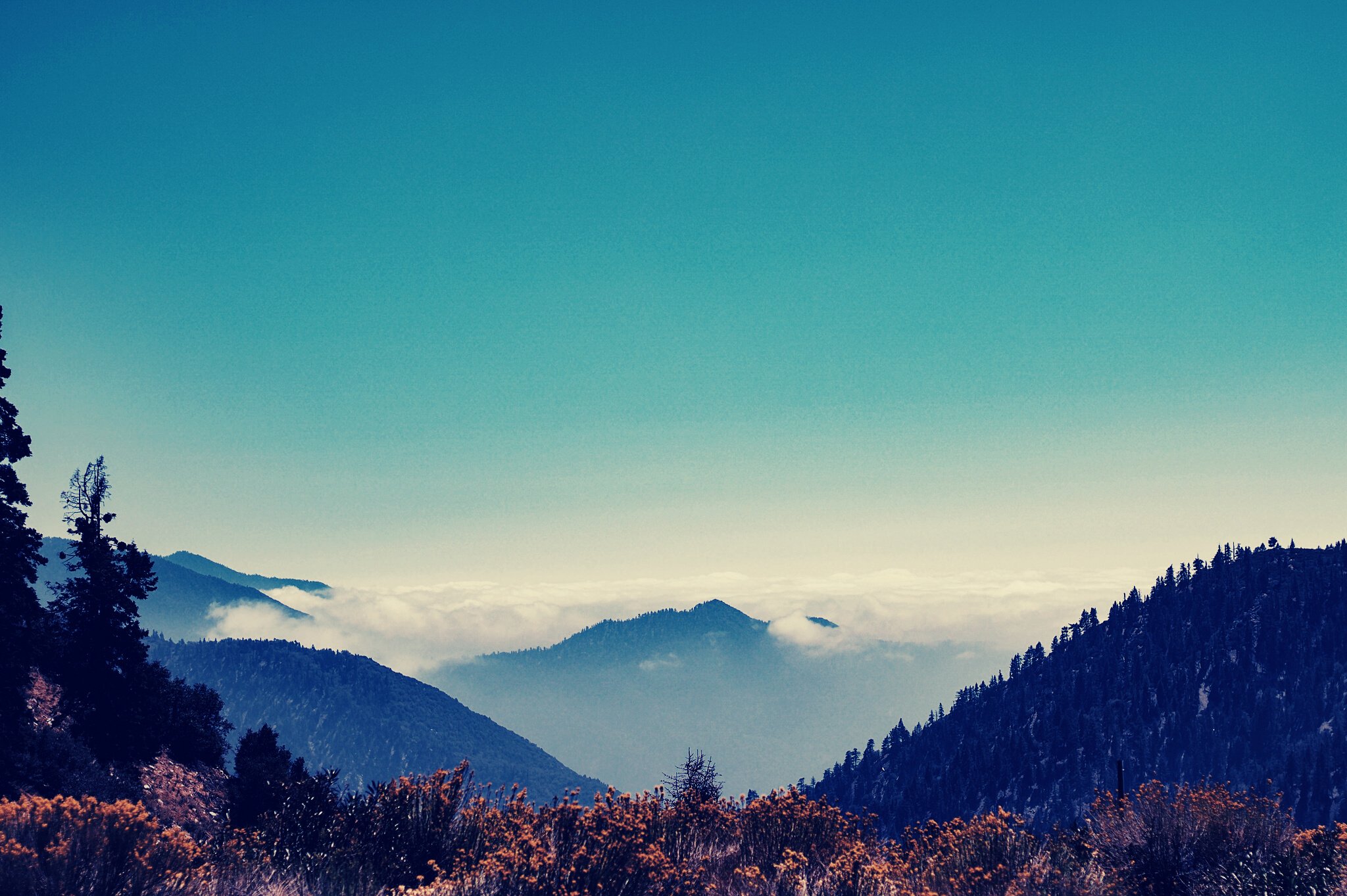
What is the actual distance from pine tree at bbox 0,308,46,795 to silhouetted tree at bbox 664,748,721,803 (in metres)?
21.6

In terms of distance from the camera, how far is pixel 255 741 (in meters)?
41.3

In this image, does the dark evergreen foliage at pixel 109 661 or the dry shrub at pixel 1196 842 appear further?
the dark evergreen foliage at pixel 109 661

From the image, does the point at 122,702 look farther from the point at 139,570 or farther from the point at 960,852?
the point at 960,852

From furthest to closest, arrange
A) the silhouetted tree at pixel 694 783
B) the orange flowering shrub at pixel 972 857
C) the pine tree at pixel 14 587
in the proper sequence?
the pine tree at pixel 14 587 < the silhouetted tree at pixel 694 783 < the orange flowering shrub at pixel 972 857

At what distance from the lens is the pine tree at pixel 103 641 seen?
3575 cm

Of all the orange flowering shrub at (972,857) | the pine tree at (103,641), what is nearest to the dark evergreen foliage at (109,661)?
the pine tree at (103,641)

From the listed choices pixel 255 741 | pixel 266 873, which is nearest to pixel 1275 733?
pixel 255 741

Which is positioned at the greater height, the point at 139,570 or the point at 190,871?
the point at 139,570

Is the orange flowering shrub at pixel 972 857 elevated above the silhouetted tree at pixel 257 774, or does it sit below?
above

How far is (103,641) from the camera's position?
37.6m

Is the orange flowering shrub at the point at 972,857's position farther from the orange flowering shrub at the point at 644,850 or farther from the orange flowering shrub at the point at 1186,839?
the orange flowering shrub at the point at 1186,839

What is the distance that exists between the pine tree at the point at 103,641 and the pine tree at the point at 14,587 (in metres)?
2.16

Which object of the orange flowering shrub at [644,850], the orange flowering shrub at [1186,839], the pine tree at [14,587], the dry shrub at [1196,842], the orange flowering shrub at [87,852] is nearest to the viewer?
the orange flowering shrub at [87,852]

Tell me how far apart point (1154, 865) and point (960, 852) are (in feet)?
11.5
